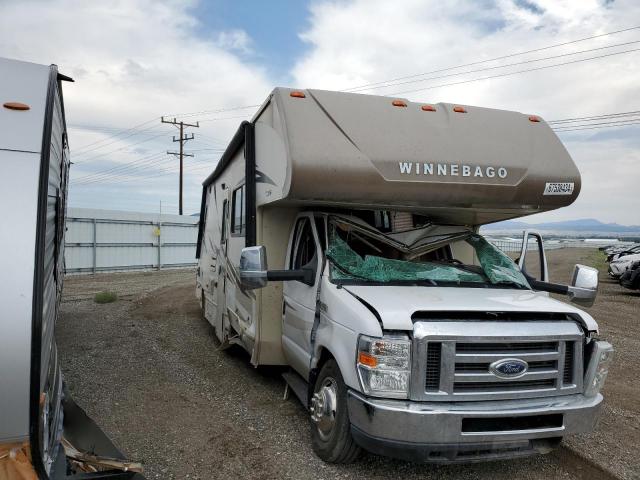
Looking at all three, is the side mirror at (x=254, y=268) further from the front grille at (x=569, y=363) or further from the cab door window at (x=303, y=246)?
the front grille at (x=569, y=363)

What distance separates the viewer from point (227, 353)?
25.6 feet

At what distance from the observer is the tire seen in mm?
3914

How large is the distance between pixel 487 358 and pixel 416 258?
1.73 meters

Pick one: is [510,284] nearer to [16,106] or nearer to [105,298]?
[16,106]

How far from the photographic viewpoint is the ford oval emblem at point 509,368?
3.61m

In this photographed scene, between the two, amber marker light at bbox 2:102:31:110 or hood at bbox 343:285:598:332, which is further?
hood at bbox 343:285:598:332

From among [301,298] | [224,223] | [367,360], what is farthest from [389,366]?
Result: [224,223]

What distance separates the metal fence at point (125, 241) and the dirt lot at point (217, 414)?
1045 cm

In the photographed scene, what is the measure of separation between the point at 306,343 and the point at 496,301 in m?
1.70

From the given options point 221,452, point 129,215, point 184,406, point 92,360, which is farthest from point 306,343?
point 129,215

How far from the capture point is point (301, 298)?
5.00 m

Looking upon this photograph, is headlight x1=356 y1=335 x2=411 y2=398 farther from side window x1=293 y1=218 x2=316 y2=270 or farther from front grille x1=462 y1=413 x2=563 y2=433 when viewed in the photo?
side window x1=293 y1=218 x2=316 y2=270

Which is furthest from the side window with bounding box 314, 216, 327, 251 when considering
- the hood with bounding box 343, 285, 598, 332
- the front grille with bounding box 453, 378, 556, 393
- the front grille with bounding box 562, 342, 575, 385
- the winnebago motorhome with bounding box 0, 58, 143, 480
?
the winnebago motorhome with bounding box 0, 58, 143, 480

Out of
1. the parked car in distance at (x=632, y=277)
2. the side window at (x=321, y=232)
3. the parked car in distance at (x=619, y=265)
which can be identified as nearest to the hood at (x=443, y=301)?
the side window at (x=321, y=232)
